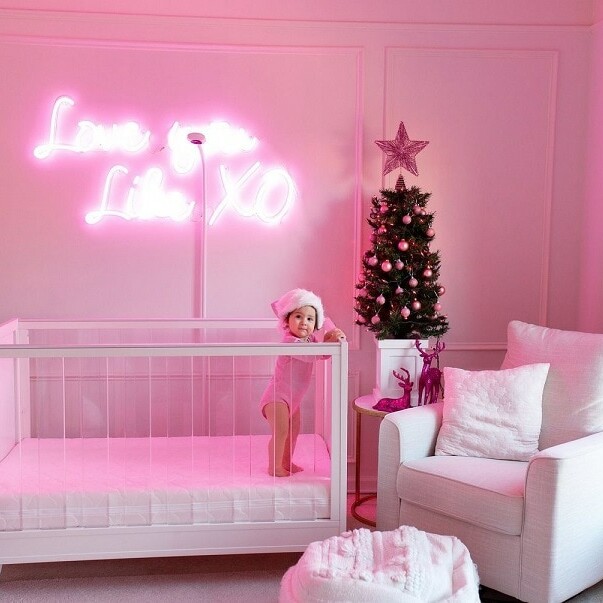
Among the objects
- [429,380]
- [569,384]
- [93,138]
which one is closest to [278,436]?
[429,380]

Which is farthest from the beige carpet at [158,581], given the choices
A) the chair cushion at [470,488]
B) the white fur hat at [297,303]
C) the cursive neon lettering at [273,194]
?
the cursive neon lettering at [273,194]

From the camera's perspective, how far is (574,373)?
287 cm

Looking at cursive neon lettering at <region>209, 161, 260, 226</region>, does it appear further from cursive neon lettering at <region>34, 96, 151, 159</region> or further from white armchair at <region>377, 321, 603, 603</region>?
white armchair at <region>377, 321, 603, 603</region>

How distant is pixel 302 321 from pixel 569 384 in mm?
1126

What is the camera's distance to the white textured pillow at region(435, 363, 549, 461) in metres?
2.79

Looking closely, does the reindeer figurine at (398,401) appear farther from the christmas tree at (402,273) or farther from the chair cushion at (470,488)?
the chair cushion at (470,488)

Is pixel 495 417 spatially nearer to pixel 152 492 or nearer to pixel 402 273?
pixel 402 273

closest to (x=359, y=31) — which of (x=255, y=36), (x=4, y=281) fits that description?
(x=255, y=36)

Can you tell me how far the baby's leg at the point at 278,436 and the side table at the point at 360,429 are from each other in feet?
1.85

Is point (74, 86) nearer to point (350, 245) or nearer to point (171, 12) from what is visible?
point (171, 12)

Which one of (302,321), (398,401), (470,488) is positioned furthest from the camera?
(398,401)

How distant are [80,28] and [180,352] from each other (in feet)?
6.16

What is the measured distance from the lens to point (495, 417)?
2811mm

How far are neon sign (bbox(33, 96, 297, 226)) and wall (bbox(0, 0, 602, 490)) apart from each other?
0.02 meters
